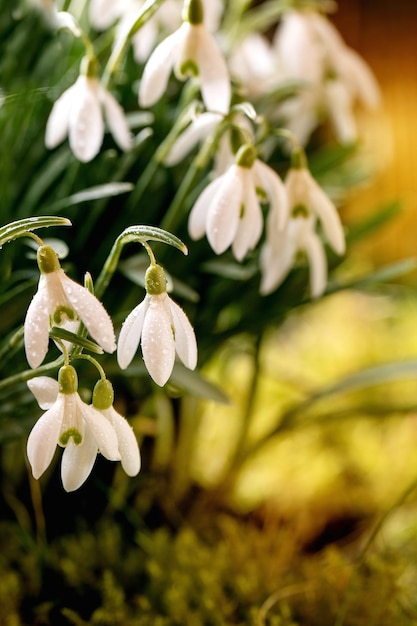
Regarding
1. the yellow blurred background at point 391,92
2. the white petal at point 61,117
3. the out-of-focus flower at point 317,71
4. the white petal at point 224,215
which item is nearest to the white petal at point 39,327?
the white petal at point 224,215

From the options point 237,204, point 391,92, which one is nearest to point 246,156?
point 237,204

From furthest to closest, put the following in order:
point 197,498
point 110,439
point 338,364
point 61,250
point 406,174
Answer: point 406,174 → point 338,364 → point 197,498 → point 61,250 → point 110,439

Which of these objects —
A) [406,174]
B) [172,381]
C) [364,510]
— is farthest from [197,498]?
[406,174]

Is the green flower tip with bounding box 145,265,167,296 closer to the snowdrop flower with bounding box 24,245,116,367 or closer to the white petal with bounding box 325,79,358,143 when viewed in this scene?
the snowdrop flower with bounding box 24,245,116,367

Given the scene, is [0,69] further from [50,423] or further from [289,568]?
[289,568]

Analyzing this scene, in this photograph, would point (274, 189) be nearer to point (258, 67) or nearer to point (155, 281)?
point (155, 281)

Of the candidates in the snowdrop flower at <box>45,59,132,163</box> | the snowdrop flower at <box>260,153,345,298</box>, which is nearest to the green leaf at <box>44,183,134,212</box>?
the snowdrop flower at <box>45,59,132,163</box>

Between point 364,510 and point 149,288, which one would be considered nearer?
point 149,288
